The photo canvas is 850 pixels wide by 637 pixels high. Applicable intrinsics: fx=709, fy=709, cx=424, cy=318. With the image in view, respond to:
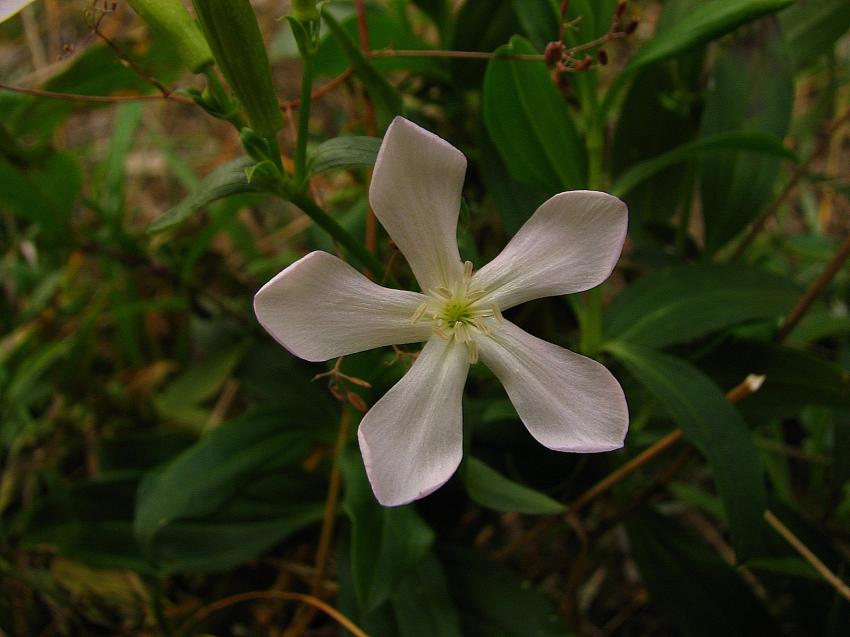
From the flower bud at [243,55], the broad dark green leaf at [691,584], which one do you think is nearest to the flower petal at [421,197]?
the flower bud at [243,55]

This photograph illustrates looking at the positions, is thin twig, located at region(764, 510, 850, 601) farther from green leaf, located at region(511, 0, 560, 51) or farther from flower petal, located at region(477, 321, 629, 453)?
green leaf, located at region(511, 0, 560, 51)

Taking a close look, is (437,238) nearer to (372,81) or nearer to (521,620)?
(372,81)

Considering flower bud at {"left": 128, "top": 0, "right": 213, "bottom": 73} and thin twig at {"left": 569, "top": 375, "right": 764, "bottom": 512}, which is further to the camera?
thin twig at {"left": 569, "top": 375, "right": 764, "bottom": 512}

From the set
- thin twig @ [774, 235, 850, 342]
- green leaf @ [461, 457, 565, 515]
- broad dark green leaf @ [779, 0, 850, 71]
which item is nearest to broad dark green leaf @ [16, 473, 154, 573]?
green leaf @ [461, 457, 565, 515]

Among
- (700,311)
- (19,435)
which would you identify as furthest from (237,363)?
(700,311)

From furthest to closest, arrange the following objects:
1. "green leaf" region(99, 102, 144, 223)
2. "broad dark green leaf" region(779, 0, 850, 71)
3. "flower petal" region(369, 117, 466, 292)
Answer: "green leaf" region(99, 102, 144, 223), "broad dark green leaf" region(779, 0, 850, 71), "flower petal" region(369, 117, 466, 292)

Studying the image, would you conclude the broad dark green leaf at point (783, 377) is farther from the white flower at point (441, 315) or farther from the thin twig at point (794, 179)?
the white flower at point (441, 315)

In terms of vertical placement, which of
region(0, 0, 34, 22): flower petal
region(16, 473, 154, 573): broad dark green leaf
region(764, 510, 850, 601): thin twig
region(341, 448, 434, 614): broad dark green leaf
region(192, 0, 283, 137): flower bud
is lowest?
region(764, 510, 850, 601): thin twig

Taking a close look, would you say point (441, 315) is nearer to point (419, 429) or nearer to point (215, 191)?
point (419, 429)
